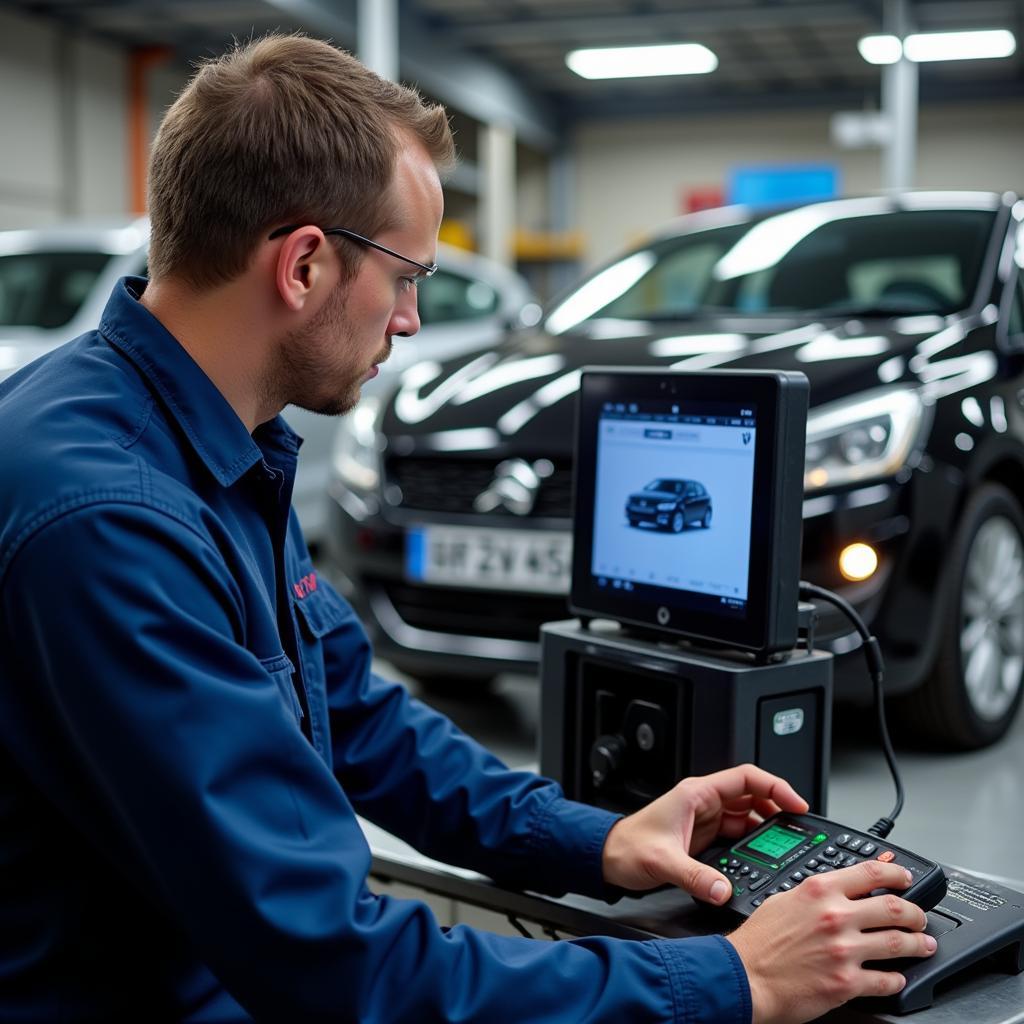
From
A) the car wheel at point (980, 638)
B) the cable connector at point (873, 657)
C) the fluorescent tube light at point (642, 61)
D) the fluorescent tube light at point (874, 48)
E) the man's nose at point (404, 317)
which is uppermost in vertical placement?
the fluorescent tube light at point (874, 48)

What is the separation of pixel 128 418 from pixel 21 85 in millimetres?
10582

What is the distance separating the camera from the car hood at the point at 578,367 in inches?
106

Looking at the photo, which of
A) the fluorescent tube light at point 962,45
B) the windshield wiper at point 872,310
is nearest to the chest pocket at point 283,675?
the windshield wiper at point 872,310

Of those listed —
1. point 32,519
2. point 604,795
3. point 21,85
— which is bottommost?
point 604,795

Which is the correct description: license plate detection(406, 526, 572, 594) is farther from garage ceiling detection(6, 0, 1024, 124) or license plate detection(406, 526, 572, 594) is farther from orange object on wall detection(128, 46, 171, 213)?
orange object on wall detection(128, 46, 171, 213)

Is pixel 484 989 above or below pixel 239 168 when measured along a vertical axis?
below

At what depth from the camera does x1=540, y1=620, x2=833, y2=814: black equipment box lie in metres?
1.40

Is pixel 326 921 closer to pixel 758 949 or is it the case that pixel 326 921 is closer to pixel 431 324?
pixel 758 949

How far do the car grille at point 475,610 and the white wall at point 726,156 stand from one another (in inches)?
502

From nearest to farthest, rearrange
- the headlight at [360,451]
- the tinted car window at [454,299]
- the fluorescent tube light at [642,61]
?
the headlight at [360,451]
the tinted car window at [454,299]
the fluorescent tube light at [642,61]

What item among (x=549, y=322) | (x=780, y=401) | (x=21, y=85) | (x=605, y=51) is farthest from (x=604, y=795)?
(x=605, y=51)

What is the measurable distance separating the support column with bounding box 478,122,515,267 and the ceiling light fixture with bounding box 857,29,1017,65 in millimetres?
3633

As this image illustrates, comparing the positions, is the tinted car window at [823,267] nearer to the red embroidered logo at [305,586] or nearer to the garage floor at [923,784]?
the garage floor at [923,784]

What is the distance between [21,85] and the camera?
34.4 ft
